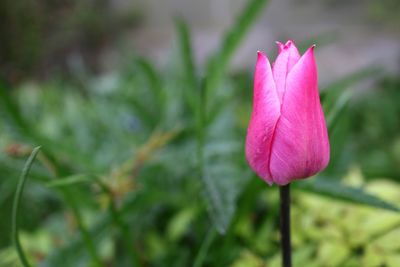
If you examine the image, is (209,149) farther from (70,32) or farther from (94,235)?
(70,32)

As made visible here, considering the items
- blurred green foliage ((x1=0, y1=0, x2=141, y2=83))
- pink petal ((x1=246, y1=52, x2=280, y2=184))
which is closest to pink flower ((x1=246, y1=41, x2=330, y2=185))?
pink petal ((x1=246, y1=52, x2=280, y2=184))

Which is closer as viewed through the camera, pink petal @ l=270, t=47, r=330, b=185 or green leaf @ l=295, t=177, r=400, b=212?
pink petal @ l=270, t=47, r=330, b=185

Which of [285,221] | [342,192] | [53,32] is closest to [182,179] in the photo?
[342,192]

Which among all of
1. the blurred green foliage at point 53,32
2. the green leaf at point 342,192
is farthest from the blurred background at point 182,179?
the blurred green foliage at point 53,32

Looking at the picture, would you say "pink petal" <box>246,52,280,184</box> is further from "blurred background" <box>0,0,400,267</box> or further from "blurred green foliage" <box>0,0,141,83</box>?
"blurred green foliage" <box>0,0,141,83</box>

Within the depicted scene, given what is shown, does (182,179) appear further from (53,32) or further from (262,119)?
(53,32)

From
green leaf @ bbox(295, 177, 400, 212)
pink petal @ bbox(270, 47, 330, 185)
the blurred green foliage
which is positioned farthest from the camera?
the blurred green foliage

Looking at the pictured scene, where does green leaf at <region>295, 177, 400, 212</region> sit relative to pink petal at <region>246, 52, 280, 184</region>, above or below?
below
